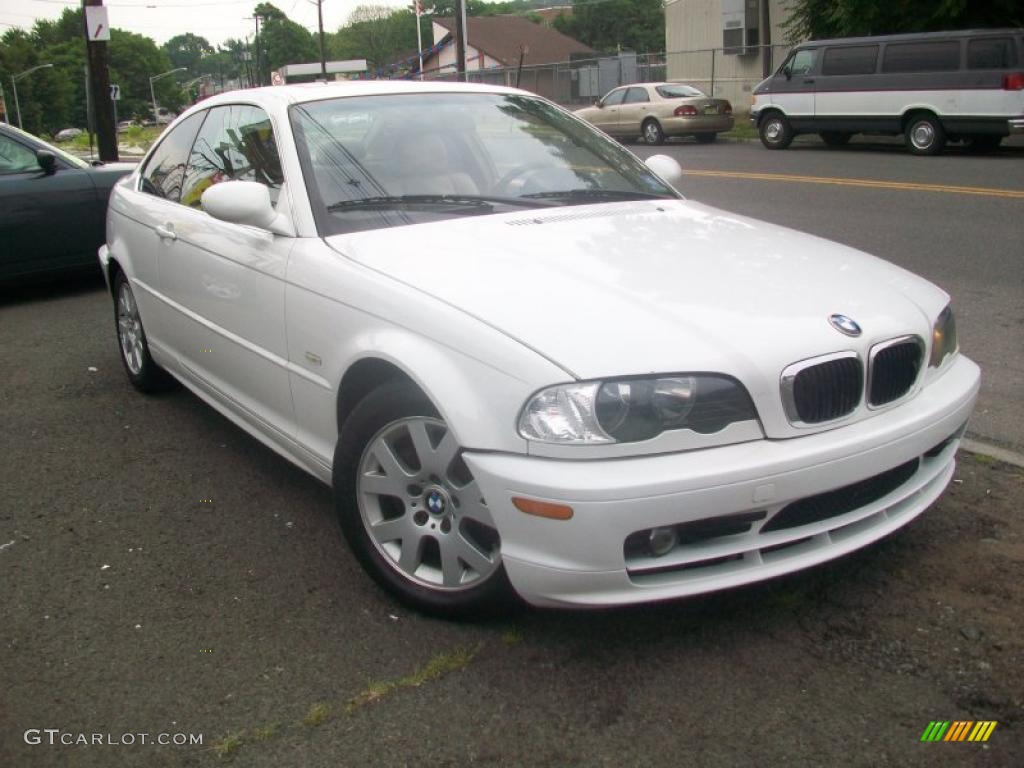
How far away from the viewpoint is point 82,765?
260cm

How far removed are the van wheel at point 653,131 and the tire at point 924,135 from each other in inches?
251

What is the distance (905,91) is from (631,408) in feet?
58.8

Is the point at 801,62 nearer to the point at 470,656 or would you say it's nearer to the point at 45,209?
the point at 45,209

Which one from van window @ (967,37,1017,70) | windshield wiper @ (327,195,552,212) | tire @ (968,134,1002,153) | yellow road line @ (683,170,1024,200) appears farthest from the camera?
tire @ (968,134,1002,153)

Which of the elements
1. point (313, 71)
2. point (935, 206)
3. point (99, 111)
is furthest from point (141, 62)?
point (935, 206)

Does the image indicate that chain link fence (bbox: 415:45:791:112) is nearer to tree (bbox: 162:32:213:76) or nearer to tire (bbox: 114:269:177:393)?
tire (bbox: 114:269:177:393)

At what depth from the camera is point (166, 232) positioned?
15.8 ft

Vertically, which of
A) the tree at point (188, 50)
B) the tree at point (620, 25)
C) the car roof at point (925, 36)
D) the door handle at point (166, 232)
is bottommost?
the door handle at point (166, 232)

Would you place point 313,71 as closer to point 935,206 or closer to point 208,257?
point 935,206

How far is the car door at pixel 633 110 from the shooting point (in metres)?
24.0

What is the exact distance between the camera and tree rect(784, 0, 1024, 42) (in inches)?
836

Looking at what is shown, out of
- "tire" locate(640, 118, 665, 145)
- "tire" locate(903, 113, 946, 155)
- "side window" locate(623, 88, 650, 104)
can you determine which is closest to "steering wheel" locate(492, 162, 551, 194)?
"tire" locate(903, 113, 946, 155)

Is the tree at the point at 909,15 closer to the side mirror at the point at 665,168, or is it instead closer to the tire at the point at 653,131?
the tire at the point at 653,131

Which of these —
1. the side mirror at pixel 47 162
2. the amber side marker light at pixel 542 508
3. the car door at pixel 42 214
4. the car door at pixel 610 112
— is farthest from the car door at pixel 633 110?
the amber side marker light at pixel 542 508
